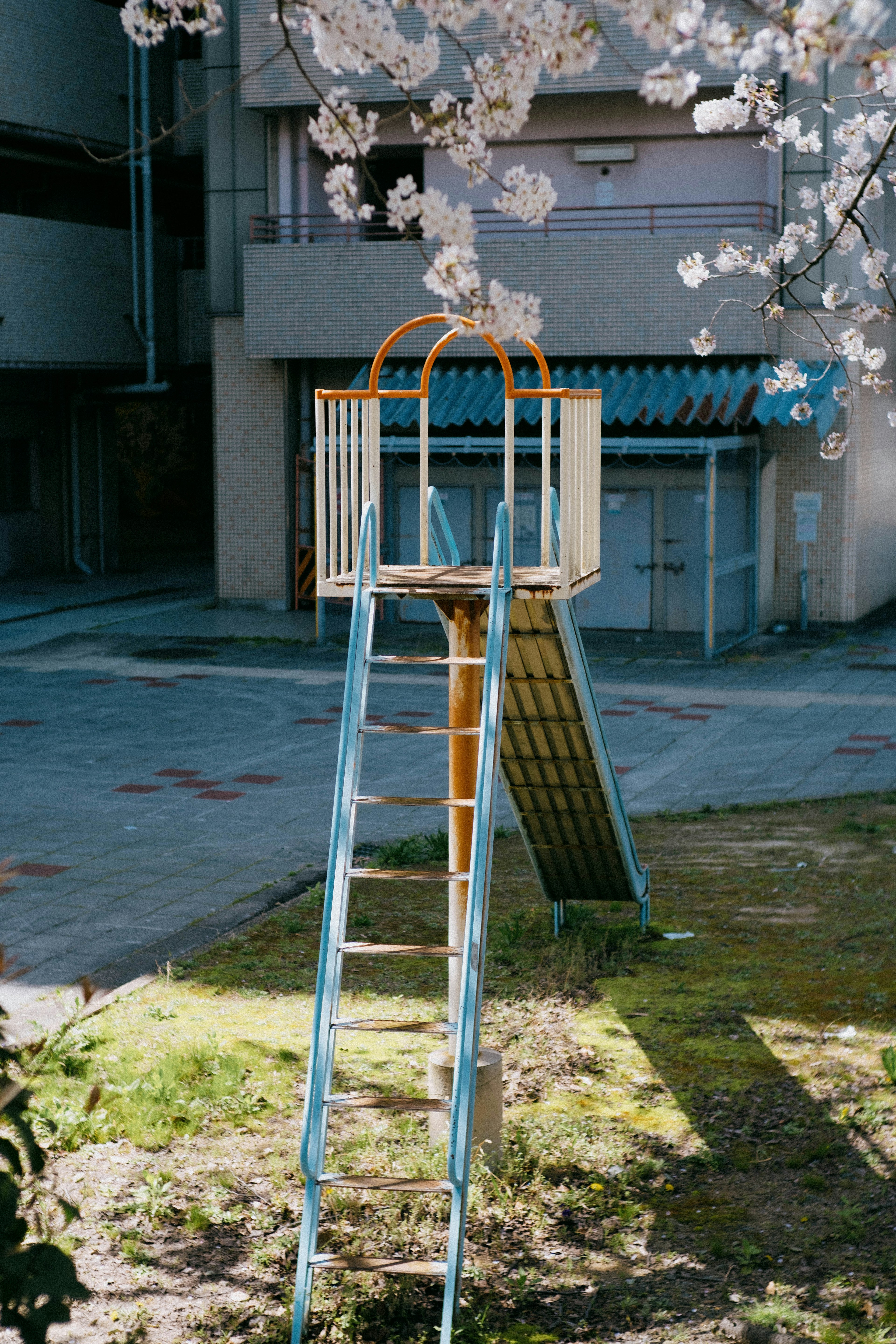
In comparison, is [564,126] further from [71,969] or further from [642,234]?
[71,969]

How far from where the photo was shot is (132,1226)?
565 cm

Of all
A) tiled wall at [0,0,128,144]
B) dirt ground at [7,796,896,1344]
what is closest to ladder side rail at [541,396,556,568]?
dirt ground at [7,796,896,1344]

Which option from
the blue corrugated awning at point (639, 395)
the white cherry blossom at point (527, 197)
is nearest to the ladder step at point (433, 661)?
the white cherry blossom at point (527, 197)

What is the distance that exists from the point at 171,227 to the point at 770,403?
14455 millimetres

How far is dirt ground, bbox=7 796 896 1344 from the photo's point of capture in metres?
5.13

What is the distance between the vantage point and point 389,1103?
209 inches

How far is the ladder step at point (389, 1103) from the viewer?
523 cm

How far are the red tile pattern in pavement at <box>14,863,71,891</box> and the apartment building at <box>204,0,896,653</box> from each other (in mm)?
9811

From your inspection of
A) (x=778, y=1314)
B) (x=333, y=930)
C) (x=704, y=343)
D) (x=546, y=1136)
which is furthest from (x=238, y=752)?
(x=778, y=1314)

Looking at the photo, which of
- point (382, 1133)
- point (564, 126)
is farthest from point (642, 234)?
point (382, 1133)

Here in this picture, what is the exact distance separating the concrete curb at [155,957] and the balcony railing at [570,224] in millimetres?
11910

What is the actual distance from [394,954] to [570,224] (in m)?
17.2

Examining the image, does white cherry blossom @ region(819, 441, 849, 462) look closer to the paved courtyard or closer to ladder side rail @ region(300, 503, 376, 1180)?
the paved courtyard

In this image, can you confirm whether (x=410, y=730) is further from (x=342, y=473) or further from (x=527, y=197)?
(x=527, y=197)
